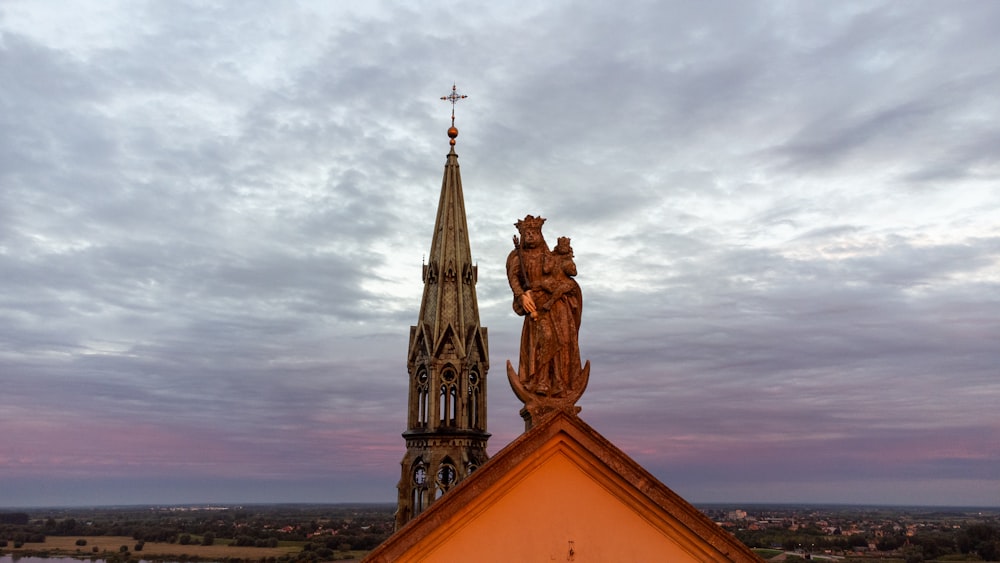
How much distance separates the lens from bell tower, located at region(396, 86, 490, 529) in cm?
3347

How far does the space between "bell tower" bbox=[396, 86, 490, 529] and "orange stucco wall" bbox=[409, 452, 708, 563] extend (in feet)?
77.4

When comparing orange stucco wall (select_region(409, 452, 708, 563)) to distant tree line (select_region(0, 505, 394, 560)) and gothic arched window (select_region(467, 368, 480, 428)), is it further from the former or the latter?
distant tree line (select_region(0, 505, 394, 560))

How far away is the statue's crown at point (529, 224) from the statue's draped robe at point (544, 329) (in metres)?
0.26

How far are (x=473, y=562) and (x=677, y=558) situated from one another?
2.39 meters

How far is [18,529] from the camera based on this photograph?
12925 cm

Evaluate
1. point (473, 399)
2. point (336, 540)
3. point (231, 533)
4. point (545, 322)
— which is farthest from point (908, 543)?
point (231, 533)

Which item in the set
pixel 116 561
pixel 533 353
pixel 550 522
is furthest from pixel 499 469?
pixel 116 561

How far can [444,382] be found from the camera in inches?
1346

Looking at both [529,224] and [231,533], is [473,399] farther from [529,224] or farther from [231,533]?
[231,533]

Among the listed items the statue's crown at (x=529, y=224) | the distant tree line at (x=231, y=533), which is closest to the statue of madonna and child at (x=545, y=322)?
the statue's crown at (x=529, y=224)

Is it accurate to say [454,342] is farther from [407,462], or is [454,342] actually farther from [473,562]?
[473,562]

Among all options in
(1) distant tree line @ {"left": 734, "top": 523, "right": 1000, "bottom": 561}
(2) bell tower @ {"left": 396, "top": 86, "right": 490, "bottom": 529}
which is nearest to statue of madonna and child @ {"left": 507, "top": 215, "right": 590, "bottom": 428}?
(2) bell tower @ {"left": 396, "top": 86, "right": 490, "bottom": 529}

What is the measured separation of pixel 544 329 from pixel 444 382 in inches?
952

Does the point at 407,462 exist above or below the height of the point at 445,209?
below
